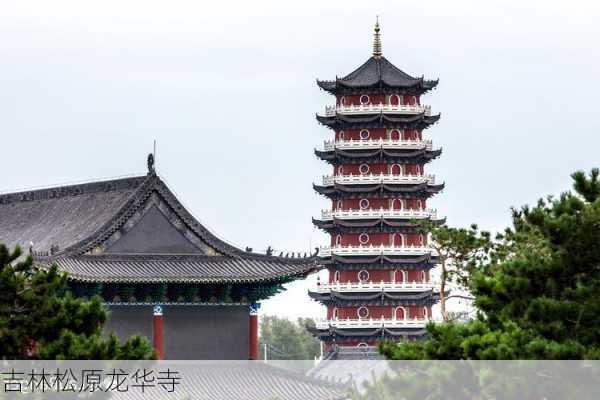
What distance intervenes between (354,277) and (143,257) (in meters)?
44.8

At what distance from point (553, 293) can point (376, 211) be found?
61.5 metres

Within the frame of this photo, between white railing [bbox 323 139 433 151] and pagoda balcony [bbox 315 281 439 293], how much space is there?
702cm

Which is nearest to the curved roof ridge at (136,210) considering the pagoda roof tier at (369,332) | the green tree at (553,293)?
the green tree at (553,293)

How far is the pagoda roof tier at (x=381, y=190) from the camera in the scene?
9831 centimetres

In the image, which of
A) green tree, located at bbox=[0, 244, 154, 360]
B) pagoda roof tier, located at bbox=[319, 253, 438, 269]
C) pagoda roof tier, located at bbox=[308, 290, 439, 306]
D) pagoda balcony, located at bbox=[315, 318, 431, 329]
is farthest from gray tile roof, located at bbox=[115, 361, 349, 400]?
pagoda roof tier, located at bbox=[319, 253, 438, 269]

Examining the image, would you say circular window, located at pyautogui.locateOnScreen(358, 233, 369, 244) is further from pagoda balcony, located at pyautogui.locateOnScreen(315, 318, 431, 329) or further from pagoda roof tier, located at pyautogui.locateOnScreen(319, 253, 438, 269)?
pagoda balcony, located at pyautogui.locateOnScreen(315, 318, 431, 329)

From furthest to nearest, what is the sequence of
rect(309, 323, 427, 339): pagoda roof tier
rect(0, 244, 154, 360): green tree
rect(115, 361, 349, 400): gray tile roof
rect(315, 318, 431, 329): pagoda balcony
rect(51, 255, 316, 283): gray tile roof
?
rect(315, 318, 431, 329): pagoda balcony → rect(309, 323, 427, 339): pagoda roof tier → rect(115, 361, 349, 400): gray tile roof → rect(51, 255, 316, 283): gray tile roof → rect(0, 244, 154, 360): green tree

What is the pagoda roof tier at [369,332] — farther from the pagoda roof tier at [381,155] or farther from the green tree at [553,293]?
the green tree at [553,293]

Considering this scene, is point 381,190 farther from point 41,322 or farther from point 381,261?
point 41,322

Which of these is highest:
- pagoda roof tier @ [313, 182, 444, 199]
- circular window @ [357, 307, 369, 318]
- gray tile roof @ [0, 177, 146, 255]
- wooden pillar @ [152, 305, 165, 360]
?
pagoda roof tier @ [313, 182, 444, 199]

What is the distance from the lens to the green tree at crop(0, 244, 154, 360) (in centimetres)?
3912

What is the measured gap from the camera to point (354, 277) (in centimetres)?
9894

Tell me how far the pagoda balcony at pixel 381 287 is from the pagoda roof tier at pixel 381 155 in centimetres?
636

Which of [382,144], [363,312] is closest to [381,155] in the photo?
[382,144]
